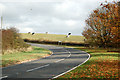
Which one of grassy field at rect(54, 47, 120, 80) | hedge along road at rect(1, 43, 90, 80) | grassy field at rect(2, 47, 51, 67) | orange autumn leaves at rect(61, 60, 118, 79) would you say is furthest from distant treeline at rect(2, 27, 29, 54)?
orange autumn leaves at rect(61, 60, 118, 79)

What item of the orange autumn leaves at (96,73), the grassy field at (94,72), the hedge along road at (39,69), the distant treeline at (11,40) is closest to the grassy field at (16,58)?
the hedge along road at (39,69)

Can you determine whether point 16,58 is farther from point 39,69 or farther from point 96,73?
point 96,73

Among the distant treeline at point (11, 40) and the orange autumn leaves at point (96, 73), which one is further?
the distant treeline at point (11, 40)

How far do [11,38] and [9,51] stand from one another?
2794mm

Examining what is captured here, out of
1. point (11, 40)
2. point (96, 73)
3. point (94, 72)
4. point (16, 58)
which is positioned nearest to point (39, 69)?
Result: point (94, 72)

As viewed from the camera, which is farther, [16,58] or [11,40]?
[11,40]

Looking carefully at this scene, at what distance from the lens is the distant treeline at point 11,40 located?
94.4 feet

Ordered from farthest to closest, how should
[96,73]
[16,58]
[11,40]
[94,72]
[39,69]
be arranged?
[11,40], [16,58], [39,69], [94,72], [96,73]

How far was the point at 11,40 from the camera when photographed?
103ft

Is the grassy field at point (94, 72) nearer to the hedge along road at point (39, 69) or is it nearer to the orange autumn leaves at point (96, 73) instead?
the orange autumn leaves at point (96, 73)

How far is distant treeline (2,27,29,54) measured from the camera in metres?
28.8

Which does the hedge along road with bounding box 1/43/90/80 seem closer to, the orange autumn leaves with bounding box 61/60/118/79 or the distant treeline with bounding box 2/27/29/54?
the orange autumn leaves with bounding box 61/60/118/79

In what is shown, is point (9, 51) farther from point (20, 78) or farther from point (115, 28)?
point (20, 78)

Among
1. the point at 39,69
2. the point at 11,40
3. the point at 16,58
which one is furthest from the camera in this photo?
the point at 11,40
